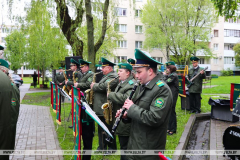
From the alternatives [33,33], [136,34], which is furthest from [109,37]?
[33,33]

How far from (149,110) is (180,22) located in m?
34.2

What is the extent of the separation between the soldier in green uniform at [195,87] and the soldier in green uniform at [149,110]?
6391 millimetres

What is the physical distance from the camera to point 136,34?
44031mm

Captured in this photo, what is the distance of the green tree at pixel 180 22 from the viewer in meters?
33.4

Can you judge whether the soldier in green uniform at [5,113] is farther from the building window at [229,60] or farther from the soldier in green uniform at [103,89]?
the building window at [229,60]

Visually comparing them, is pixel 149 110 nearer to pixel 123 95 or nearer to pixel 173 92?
pixel 123 95

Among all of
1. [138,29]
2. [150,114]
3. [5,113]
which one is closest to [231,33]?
[138,29]

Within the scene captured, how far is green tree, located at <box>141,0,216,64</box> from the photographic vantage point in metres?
33.4

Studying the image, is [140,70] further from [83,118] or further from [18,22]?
[18,22]

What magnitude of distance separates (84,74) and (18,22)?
7.91m

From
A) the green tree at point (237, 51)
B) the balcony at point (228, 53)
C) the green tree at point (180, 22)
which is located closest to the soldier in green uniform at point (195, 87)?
the green tree at point (180, 22)

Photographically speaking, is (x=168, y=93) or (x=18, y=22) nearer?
(x=168, y=93)

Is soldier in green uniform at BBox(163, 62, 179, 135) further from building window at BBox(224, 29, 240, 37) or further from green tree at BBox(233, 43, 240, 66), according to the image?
building window at BBox(224, 29, 240, 37)

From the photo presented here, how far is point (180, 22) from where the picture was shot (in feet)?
113
